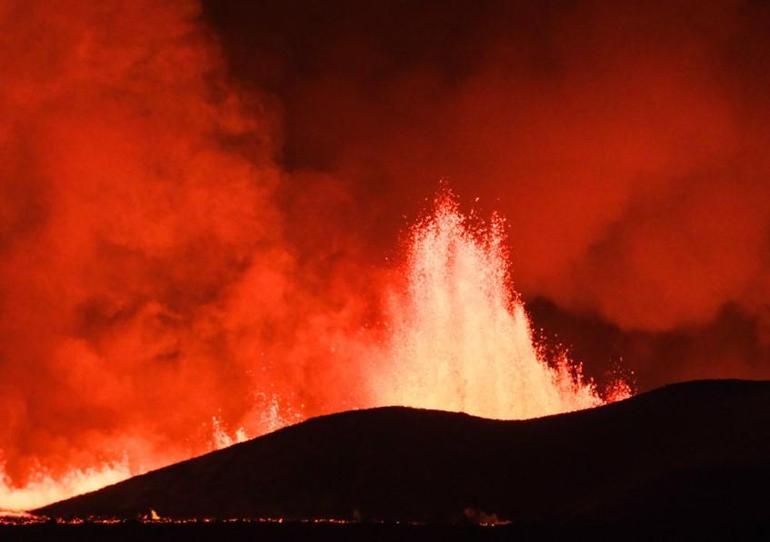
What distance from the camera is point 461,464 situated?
40469mm

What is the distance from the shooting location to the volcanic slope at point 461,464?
35.2 meters

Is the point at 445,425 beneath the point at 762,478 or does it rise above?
above

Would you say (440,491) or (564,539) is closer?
(564,539)

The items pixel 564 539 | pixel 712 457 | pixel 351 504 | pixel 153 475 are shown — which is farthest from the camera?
pixel 153 475

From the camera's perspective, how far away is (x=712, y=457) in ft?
109

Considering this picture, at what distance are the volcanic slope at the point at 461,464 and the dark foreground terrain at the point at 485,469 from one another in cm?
7

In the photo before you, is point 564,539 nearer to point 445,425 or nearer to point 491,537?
point 491,537

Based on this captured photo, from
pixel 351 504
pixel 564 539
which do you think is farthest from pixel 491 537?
pixel 351 504

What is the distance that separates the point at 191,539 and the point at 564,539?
345 inches

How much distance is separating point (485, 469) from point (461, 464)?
1018mm

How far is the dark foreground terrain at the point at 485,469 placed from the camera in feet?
102

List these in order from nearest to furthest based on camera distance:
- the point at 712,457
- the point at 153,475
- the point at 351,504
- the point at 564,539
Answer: the point at 564,539 < the point at 712,457 < the point at 351,504 < the point at 153,475

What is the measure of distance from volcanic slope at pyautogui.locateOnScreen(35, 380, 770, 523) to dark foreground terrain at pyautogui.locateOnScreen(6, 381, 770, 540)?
7 cm

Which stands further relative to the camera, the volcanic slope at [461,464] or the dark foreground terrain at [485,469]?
the volcanic slope at [461,464]
